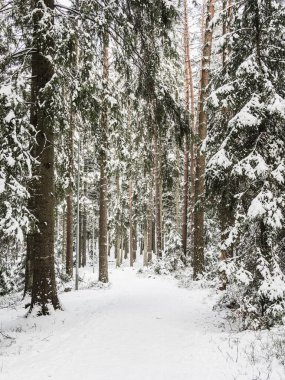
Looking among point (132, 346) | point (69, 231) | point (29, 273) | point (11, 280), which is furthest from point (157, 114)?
point (69, 231)

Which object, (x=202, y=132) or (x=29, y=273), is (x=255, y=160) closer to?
(x=202, y=132)

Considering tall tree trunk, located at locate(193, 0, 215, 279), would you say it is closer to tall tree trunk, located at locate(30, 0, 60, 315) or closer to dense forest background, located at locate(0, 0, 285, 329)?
dense forest background, located at locate(0, 0, 285, 329)

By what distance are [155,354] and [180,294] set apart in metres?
7.53

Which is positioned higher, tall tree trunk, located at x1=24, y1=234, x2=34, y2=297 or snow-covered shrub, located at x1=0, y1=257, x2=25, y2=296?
tall tree trunk, located at x1=24, y1=234, x2=34, y2=297

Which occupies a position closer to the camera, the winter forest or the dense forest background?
the winter forest

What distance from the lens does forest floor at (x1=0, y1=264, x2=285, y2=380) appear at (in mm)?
4953

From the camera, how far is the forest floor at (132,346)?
4953 mm

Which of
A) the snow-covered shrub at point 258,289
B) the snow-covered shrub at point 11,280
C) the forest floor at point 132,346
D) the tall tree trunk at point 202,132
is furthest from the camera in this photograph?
the snow-covered shrub at point 11,280

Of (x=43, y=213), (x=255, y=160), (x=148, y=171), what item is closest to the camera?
(x=255, y=160)

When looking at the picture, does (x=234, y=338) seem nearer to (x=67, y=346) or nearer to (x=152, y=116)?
(x=67, y=346)

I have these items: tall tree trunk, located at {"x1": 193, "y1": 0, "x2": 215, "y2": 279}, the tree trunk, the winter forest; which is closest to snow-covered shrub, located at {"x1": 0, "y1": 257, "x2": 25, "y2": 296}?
the tree trunk

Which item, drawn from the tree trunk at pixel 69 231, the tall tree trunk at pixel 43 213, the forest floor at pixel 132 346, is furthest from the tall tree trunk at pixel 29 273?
the tree trunk at pixel 69 231

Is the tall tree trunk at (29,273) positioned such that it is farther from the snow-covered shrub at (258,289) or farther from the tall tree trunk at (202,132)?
the snow-covered shrub at (258,289)

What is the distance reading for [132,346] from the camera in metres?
6.22
